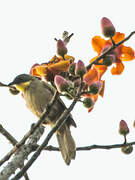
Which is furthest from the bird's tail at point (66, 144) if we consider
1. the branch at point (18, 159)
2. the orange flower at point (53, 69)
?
the orange flower at point (53, 69)

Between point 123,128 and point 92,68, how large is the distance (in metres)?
0.67

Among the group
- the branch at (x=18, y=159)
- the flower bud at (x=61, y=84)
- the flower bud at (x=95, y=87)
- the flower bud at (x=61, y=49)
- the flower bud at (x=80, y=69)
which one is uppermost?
the flower bud at (x=61, y=49)

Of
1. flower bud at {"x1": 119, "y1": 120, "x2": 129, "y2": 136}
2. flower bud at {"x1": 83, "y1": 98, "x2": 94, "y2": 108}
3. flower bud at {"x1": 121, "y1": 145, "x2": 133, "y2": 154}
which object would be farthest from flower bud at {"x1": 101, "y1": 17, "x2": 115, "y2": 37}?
flower bud at {"x1": 121, "y1": 145, "x2": 133, "y2": 154}

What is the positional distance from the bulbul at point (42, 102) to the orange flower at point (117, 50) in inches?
87.3

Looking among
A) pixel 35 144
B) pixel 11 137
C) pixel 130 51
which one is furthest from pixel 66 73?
pixel 11 137

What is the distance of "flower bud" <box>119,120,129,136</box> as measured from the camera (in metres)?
2.97

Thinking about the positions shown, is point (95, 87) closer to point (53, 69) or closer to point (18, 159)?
point (53, 69)

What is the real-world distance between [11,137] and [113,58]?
57.5 inches

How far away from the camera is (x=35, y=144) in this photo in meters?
3.17

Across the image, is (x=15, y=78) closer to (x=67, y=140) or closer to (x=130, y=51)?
(x=67, y=140)

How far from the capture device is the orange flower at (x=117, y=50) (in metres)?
2.73

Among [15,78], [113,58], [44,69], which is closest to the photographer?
[113,58]

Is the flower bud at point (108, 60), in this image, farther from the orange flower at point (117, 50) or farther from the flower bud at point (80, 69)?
the flower bud at point (80, 69)

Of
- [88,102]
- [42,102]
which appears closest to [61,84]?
[88,102]
